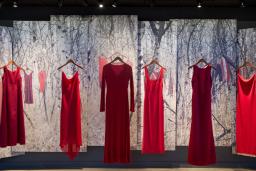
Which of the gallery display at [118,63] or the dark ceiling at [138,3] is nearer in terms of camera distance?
the gallery display at [118,63]

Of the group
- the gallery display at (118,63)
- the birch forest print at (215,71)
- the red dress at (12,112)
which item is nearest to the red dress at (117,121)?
the gallery display at (118,63)

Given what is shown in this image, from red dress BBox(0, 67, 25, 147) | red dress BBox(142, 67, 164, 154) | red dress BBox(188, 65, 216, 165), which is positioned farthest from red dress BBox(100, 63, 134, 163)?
red dress BBox(0, 67, 25, 147)

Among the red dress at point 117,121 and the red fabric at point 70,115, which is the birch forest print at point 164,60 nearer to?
the red dress at point 117,121

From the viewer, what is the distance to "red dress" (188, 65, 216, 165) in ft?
16.3

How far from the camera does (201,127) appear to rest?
16.4 ft

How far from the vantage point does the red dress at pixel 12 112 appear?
16.9 ft

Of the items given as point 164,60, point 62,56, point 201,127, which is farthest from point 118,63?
point 201,127

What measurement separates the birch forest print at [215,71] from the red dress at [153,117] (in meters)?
0.50

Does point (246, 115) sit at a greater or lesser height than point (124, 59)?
lesser

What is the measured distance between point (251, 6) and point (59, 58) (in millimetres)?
3602

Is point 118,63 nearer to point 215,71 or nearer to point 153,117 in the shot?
point 153,117

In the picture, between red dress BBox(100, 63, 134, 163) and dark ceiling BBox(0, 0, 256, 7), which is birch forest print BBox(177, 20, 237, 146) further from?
red dress BBox(100, 63, 134, 163)

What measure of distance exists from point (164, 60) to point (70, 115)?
1862 millimetres

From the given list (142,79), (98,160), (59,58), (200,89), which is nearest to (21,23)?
(59,58)
